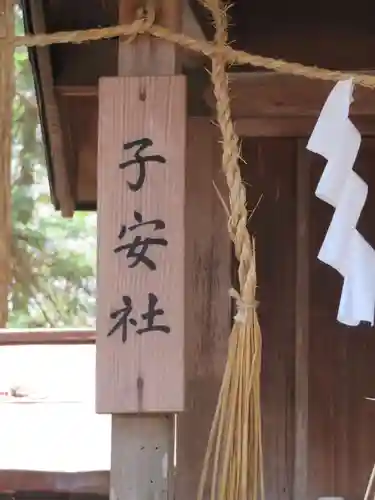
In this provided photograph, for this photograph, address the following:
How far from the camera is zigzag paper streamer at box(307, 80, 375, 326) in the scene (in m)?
1.36

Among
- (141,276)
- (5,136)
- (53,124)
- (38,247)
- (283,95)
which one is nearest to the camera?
(141,276)

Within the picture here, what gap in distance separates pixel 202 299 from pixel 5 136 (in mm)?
859

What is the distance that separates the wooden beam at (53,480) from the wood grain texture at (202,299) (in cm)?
78

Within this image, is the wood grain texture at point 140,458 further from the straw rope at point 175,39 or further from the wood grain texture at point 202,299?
the wood grain texture at point 202,299

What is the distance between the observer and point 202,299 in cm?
229

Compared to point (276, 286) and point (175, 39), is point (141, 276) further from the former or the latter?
point (276, 286)

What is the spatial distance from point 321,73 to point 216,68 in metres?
0.18

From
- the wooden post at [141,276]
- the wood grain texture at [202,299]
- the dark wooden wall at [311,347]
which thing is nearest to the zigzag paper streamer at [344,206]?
the wooden post at [141,276]

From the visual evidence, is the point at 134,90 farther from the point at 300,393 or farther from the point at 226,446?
the point at 300,393

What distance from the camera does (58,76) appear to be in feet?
7.30

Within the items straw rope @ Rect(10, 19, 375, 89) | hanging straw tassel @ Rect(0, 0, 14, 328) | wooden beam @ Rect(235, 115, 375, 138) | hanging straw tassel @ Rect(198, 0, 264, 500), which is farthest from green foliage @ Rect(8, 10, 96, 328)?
hanging straw tassel @ Rect(198, 0, 264, 500)

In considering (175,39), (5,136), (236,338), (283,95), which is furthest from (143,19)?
(283,95)

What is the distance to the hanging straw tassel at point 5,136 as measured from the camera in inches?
59.5

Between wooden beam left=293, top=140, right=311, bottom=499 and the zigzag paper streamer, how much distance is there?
993 millimetres
